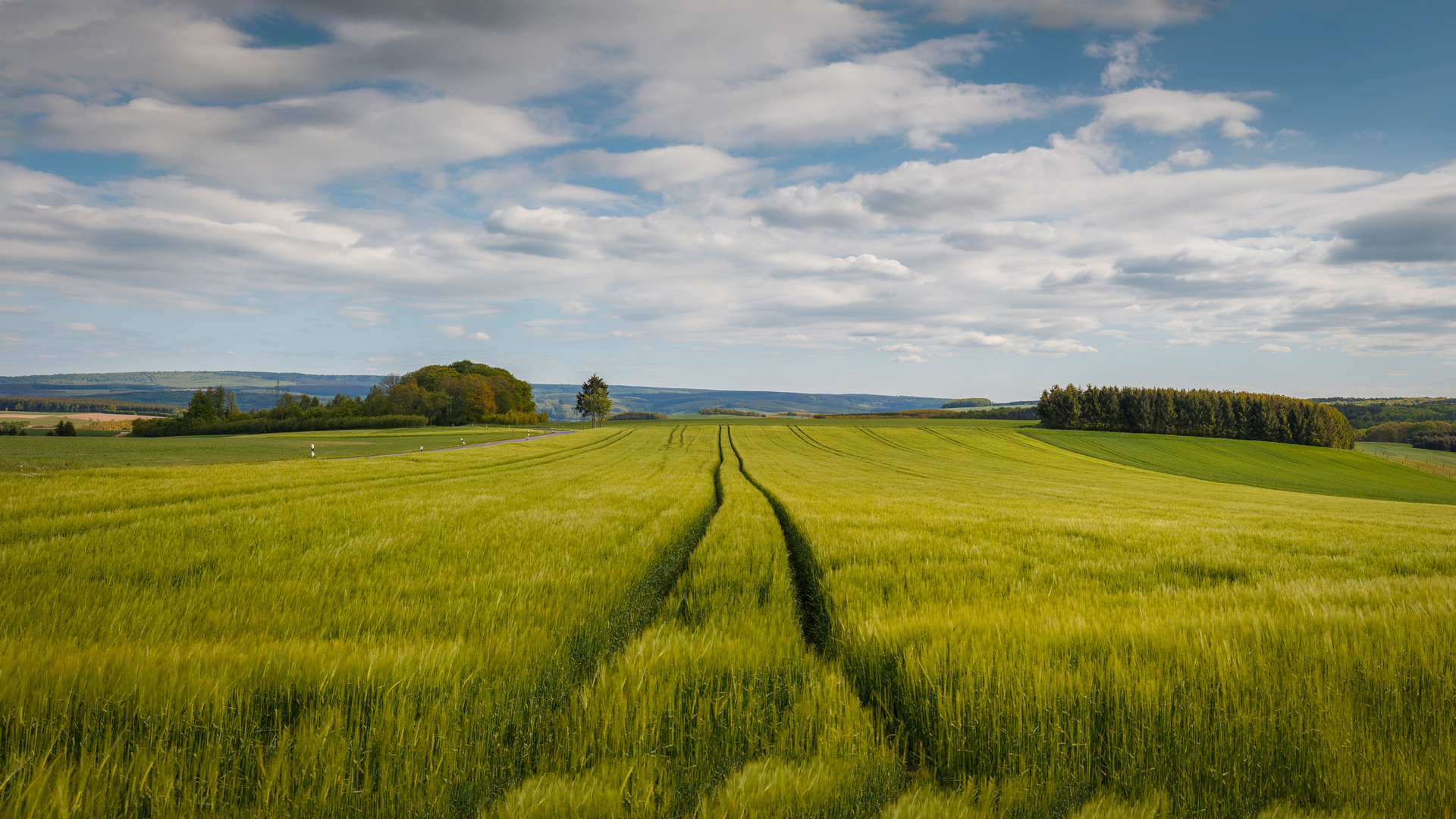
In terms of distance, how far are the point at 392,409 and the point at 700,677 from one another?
118 meters

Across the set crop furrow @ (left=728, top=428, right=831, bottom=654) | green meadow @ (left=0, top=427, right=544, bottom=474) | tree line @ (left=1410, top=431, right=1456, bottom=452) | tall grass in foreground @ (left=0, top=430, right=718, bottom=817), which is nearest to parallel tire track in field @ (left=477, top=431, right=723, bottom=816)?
tall grass in foreground @ (left=0, top=430, right=718, bottom=817)

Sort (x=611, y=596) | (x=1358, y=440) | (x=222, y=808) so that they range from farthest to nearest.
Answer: (x=1358, y=440)
(x=611, y=596)
(x=222, y=808)

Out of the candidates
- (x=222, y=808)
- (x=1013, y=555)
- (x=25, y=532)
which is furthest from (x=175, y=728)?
(x=1013, y=555)

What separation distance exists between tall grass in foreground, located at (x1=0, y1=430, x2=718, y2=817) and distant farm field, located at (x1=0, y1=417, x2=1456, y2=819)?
22mm

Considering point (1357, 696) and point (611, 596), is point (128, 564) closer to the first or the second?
point (611, 596)

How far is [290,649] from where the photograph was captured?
309cm

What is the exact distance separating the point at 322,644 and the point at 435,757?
1.39 metres

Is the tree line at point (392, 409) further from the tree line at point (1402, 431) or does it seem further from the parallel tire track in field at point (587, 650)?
the tree line at point (1402, 431)

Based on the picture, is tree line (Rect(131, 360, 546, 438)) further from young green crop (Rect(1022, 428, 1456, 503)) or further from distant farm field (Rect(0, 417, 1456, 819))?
young green crop (Rect(1022, 428, 1456, 503))

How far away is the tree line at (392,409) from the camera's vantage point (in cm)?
8338

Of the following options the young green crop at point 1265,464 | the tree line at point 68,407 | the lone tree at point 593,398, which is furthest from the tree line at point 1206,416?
the tree line at point 68,407

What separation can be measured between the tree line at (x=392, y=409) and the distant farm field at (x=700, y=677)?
9601cm

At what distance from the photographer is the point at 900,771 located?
248cm

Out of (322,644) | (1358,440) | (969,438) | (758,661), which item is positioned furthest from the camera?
(1358,440)
